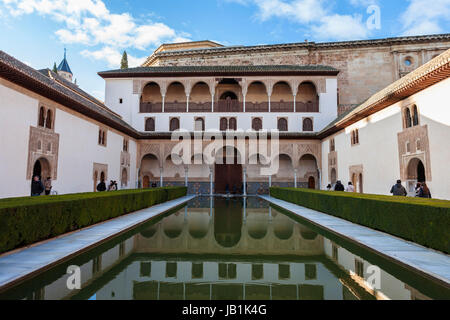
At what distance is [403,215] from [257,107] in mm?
18676

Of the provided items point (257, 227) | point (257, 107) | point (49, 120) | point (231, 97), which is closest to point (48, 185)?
point (49, 120)

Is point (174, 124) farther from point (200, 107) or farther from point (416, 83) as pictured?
point (416, 83)

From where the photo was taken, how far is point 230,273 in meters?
4.02

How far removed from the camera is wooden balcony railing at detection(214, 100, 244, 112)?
922 inches

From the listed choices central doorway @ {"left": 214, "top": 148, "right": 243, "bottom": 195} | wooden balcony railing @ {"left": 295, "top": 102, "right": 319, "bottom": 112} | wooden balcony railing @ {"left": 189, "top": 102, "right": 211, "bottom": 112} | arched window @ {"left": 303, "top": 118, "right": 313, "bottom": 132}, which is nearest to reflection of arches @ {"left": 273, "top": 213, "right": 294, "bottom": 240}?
central doorway @ {"left": 214, "top": 148, "right": 243, "bottom": 195}

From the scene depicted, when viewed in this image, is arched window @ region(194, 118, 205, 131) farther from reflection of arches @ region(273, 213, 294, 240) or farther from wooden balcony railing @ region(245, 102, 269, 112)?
reflection of arches @ region(273, 213, 294, 240)

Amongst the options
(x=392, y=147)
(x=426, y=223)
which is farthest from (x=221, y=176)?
(x=426, y=223)

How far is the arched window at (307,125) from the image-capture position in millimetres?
22859

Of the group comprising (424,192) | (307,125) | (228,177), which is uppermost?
→ (307,125)

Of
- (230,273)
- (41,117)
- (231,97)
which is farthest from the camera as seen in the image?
(231,97)

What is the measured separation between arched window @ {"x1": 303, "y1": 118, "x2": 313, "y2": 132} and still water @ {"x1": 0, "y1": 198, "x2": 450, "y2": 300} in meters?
17.3

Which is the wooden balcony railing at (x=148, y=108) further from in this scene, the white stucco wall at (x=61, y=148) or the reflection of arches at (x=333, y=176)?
the reflection of arches at (x=333, y=176)
